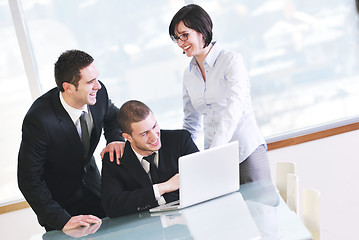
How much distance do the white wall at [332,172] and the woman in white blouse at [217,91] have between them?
931 millimetres

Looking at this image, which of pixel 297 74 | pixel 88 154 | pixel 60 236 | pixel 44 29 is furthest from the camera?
pixel 297 74

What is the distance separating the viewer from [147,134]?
247 centimetres

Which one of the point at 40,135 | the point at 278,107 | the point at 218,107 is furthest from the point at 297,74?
the point at 40,135

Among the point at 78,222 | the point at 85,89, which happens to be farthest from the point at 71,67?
the point at 78,222

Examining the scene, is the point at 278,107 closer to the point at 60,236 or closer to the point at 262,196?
the point at 262,196

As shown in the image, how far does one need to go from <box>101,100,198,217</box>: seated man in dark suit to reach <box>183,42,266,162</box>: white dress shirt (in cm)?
22

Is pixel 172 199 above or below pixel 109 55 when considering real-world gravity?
below

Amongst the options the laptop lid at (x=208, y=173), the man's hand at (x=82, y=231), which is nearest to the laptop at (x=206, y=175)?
the laptop lid at (x=208, y=173)

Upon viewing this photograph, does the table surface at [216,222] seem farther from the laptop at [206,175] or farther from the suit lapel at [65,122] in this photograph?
the suit lapel at [65,122]

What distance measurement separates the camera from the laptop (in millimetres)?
2252

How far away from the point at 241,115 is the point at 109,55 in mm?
1144

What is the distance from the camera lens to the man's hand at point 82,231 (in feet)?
7.72


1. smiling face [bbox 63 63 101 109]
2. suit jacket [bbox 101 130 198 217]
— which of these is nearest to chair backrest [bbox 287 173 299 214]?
suit jacket [bbox 101 130 198 217]

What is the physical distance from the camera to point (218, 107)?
9.04ft
